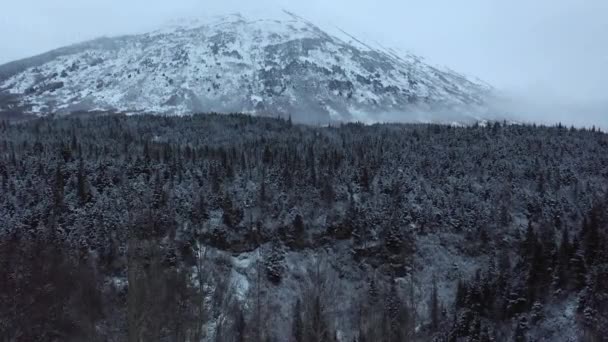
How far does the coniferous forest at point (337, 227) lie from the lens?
7544cm

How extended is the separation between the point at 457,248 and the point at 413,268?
11946 millimetres

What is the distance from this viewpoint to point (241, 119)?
199250mm

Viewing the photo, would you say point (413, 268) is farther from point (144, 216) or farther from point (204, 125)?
point (204, 125)

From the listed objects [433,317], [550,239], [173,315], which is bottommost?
[433,317]

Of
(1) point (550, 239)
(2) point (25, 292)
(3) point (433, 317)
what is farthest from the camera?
(1) point (550, 239)

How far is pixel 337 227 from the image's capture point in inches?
4446

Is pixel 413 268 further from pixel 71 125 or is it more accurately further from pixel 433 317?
pixel 71 125

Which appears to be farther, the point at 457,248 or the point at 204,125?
the point at 204,125

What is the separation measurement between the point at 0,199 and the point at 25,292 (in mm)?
85959

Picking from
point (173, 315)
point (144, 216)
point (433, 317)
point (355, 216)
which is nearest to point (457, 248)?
point (355, 216)

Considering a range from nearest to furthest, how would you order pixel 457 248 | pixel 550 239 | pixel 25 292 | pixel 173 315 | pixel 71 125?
pixel 25 292
pixel 173 315
pixel 550 239
pixel 457 248
pixel 71 125

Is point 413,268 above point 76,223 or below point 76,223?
below

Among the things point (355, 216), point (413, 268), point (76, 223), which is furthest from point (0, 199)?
point (413, 268)

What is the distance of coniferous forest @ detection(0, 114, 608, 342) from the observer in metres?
75.4
